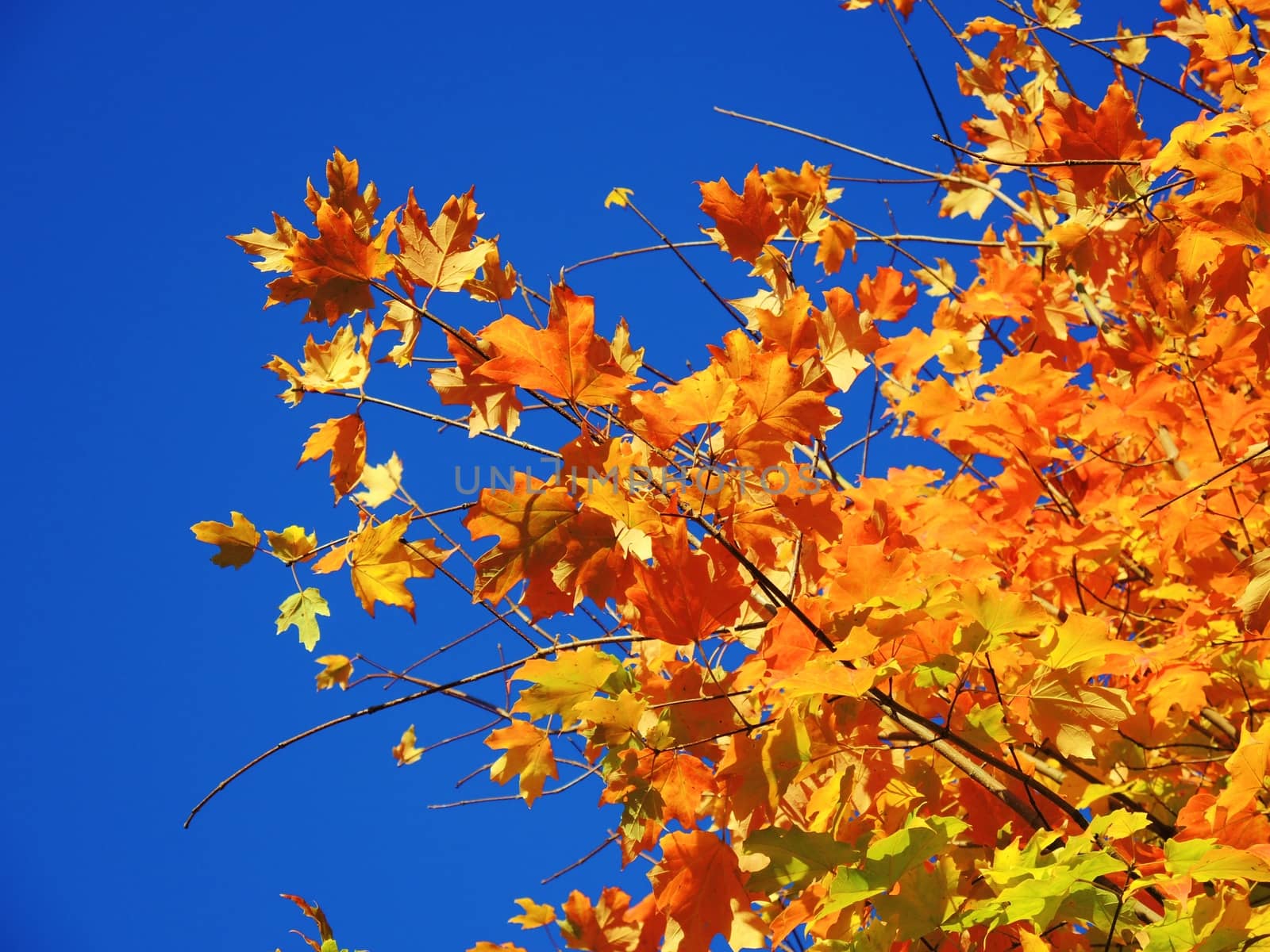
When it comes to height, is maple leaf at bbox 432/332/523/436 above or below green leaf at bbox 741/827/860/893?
above

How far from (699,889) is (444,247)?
45.6 inches

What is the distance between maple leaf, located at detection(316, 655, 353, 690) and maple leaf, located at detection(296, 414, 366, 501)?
618mm

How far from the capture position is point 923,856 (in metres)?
1.25

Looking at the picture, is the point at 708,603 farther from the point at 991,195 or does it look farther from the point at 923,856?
the point at 991,195

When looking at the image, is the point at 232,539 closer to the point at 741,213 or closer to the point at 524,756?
the point at 524,756

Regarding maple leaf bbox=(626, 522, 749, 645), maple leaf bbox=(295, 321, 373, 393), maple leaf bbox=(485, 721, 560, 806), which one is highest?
maple leaf bbox=(295, 321, 373, 393)

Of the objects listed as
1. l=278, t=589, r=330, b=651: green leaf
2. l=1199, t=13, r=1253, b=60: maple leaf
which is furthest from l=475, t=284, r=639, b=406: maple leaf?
l=1199, t=13, r=1253, b=60: maple leaf

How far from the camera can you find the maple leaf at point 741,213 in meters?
1.83

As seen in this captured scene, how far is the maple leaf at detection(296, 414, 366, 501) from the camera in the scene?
1601mm

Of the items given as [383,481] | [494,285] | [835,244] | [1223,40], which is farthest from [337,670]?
[1223,40]

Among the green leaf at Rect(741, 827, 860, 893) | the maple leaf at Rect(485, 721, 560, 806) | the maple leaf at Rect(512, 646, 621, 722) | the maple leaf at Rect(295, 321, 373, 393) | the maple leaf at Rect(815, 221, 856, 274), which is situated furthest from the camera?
the maple leaf at Rect(815, 221, 856, 274)

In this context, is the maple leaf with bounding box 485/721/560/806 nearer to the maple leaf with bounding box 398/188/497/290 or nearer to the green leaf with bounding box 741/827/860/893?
the green leaf with bounding box 741/827/860/893

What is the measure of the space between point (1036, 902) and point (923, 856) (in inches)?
5.5

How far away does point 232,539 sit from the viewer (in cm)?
165
